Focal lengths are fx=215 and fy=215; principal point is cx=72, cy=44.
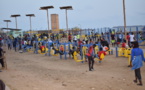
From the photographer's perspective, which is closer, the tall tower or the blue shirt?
the blue shirt

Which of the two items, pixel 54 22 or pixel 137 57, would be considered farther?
pixel 54 22

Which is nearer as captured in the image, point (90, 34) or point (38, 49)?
point (38, 49)

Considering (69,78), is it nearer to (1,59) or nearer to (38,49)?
(1,59)

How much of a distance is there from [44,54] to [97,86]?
43.7 ft

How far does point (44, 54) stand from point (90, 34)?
1182 centimetres

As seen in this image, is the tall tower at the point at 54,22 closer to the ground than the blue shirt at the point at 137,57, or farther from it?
farther from it

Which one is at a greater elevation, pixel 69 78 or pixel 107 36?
pixel 107 36

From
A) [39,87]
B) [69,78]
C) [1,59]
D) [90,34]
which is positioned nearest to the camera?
[39,87]

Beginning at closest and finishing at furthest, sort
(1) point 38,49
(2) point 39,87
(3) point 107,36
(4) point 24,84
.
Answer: (2) point 39,87, (4) point 24,84, (1) point 38,49, (3) point 107,36

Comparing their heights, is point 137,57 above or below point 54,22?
below

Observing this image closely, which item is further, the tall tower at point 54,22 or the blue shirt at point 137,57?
the tall tower at point 54,22

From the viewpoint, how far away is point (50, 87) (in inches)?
299

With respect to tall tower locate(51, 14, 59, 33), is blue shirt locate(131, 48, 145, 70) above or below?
below

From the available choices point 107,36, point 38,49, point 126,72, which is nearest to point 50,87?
point 126,72
